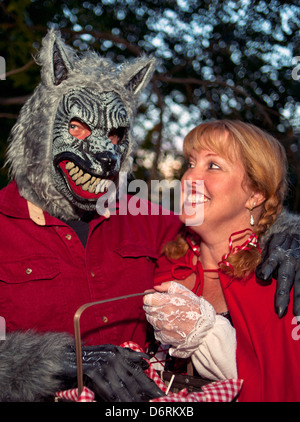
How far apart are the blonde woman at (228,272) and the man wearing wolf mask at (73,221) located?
0.12 m

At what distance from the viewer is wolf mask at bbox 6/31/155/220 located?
207 centimetres

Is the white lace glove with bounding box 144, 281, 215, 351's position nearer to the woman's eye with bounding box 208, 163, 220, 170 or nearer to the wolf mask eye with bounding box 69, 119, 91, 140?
the woman's eye with bounding box 208, 163, 220, 170

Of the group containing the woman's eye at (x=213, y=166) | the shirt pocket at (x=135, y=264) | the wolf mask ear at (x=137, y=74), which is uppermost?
the wolf mask ear at (x=137, y=74)

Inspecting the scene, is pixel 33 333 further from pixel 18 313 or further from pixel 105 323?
pixel 105 323

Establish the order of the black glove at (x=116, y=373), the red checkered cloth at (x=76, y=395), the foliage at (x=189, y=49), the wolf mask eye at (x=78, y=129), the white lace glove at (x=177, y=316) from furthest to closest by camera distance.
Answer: the foliage at (x=189, y=49) → the wolf mask eye at (x=78, y=129) → the white lace glove at (x=177, y=316) → the black glove at (x=116, y=373) → the red checkered cloth at (x=76, y=395)

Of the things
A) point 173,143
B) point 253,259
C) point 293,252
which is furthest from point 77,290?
point 173,143

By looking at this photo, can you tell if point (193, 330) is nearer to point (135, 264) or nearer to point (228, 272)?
point (228, 272)

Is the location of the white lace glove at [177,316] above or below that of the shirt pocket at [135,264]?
below

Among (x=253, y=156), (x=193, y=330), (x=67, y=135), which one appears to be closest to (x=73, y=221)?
(x=67, y=135)

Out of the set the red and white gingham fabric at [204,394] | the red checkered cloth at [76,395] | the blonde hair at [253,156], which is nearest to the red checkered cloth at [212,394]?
the red and white gingham fabric at [204,394]

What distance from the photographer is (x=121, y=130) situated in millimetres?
2289

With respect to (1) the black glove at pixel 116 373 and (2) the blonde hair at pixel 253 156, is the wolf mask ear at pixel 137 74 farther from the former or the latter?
(1) the black glove at pixel 116 373

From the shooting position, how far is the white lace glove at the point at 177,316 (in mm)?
1806

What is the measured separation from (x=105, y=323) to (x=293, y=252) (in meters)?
0.91
